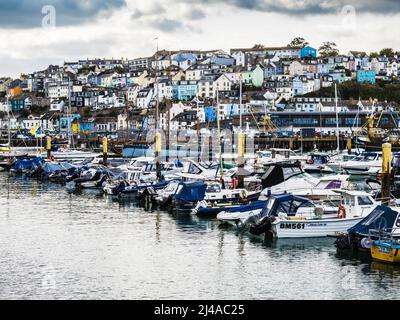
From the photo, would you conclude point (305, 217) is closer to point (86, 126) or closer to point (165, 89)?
point (86, 126)

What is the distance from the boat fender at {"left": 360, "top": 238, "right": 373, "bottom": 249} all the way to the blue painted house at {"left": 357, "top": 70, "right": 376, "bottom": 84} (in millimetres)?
127099

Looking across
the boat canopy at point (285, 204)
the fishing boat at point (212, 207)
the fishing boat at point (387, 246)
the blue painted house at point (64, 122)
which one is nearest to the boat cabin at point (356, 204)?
the boat canopy at point (285, 204)

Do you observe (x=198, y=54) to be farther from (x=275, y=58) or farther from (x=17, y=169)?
(x=17, y=169)

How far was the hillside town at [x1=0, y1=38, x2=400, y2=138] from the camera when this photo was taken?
12223 centimetres

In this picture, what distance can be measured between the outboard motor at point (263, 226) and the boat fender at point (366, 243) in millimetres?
3926

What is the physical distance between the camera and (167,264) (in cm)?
2597

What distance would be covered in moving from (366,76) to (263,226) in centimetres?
12705

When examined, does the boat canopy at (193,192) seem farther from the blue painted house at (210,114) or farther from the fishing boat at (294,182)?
the blue painted house at (210,114)

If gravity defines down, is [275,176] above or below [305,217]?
above

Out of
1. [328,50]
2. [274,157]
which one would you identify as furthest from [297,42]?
[274,157]

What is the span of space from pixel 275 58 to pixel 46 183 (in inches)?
4946

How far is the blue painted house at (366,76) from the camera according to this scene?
151 m

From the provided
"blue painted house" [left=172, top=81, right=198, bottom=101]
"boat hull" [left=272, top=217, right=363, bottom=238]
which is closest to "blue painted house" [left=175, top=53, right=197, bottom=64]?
"blue painted house" [left=172, top=81, right=198, bottom=101]

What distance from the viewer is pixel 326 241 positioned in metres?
28.9
